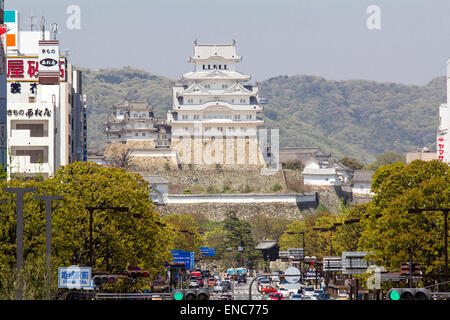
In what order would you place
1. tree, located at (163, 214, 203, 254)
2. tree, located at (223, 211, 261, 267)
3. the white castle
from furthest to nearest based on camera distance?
the white castle → tree, located at (223, 211, 261, 267) → tree, located at (163, 214, 203, 254)

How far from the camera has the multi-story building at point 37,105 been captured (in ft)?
298

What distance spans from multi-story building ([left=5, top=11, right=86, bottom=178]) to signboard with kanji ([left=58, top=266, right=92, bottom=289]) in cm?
4318

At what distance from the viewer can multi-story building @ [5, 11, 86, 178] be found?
90812 millimetres

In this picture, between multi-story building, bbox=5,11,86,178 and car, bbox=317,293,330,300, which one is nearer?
car, bbox=317,293,330,300

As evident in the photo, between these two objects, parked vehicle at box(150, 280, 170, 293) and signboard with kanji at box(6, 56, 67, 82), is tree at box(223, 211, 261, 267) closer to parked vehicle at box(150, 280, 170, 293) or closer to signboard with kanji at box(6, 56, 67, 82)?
signboard with kanji at box(6, 56, 67, 82)

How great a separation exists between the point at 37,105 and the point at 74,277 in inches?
1932

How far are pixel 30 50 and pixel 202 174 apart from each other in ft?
196

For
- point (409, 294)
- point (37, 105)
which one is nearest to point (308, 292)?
point (37, 105)

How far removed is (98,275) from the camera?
157 feet

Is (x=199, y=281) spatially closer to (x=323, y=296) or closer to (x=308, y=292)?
(x=308, y=292)

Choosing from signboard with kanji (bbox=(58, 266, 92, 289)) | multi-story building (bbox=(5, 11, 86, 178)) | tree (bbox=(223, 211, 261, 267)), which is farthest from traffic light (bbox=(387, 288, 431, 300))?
tree (bbox=(223, 211, 261, 267))

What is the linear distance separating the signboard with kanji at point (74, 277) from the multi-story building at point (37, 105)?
43178 millimetres

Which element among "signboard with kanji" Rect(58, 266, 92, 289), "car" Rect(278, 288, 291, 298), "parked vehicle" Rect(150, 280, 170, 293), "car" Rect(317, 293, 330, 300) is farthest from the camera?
"car" Rect(278, 288, 291, 298)
